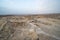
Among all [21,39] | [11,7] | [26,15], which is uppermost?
[11,7]

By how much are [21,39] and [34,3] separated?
68 centimetres

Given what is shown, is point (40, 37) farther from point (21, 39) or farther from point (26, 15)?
point (26, 15)

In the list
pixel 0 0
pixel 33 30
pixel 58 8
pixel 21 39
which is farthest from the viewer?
pixel 58 8

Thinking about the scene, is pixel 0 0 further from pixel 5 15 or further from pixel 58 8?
pixel 58 8

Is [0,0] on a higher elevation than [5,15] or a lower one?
higher

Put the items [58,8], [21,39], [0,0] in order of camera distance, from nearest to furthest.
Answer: [21,39] → [0,0] → [58,8]

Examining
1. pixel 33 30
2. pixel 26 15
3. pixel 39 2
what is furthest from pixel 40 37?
pixel 39 2

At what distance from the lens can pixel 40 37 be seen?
0.76 meters

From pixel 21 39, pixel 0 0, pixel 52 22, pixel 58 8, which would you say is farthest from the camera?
pixel 58 8

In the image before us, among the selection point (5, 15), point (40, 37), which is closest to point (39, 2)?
point (5, 15)

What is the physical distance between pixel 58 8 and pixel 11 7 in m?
0.68

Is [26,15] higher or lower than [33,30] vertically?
higher

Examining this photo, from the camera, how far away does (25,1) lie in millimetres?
1242

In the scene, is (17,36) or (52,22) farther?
(52,22)
